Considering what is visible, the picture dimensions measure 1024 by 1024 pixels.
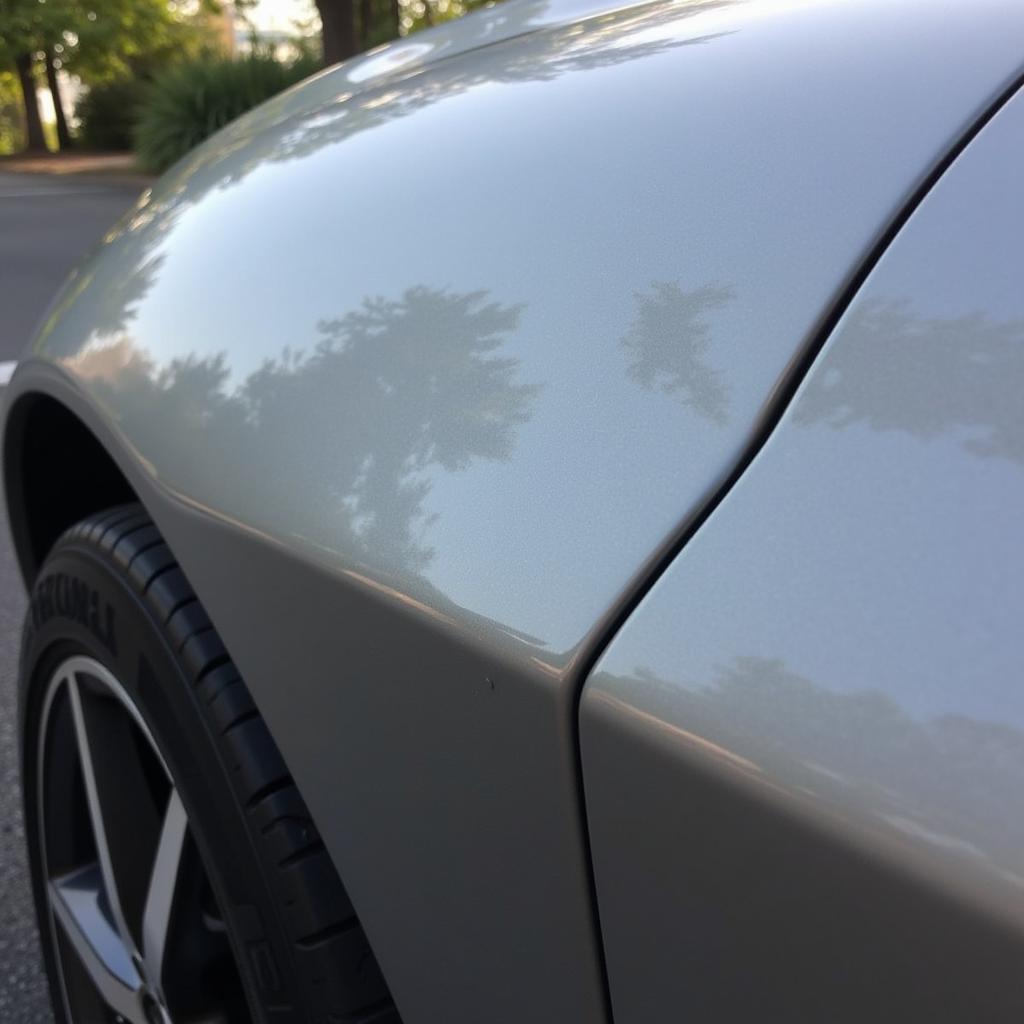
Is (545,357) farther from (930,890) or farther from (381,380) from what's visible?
(930,890)

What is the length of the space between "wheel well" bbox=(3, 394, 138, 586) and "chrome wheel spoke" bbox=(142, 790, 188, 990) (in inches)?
23.5

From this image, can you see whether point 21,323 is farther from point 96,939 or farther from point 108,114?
point 108,114

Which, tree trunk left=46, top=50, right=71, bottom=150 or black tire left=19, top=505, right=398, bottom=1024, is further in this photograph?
tree trunk left=46, top=50, right=71, bottom=150

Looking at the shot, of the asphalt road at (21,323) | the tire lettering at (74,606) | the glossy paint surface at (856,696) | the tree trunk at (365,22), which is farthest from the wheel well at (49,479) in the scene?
the tree trunk at (365,22)

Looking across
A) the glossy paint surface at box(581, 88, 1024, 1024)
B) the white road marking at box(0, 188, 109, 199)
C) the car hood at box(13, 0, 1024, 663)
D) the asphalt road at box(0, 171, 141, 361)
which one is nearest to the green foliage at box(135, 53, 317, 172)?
the asphalt road at box(0, 171, 141, 361)

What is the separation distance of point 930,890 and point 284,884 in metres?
0.63

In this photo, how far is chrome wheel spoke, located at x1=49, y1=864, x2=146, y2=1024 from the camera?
55.6 inches

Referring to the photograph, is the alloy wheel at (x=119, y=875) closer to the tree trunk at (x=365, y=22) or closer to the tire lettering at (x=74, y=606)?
the tire lettering at (x=74, y=606)

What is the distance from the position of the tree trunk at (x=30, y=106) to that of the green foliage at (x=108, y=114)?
138cm

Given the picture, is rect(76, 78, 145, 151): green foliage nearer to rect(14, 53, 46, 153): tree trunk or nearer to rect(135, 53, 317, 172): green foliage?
rect(14, 53, 46, 153): tree trunk

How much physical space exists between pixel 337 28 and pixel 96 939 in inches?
644

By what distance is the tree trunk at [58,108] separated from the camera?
31.8 metres

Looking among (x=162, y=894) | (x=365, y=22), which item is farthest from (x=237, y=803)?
(x=365, y=22)

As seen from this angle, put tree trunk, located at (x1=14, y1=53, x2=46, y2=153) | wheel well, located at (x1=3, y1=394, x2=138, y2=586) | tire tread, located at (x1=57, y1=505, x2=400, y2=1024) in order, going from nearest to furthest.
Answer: tire tread, located at (x1=57, y1=505, x2=400, y2=1024) < wheel well, located at (x1=3, y1=394, x2=138, y2=586) < tree trunk, located at (x1=14, y1=53, x2=46, y2=153)
